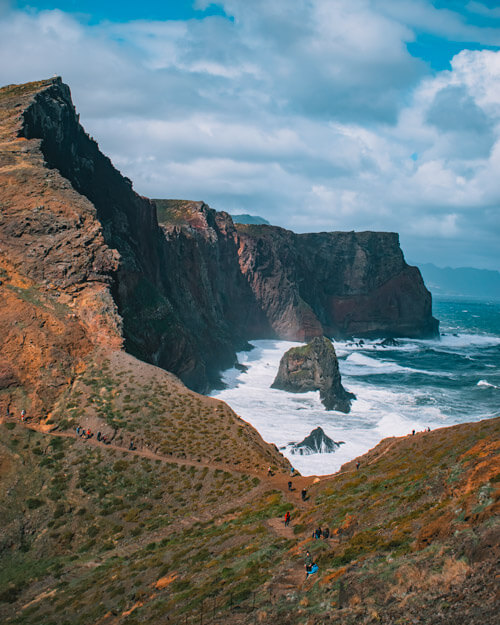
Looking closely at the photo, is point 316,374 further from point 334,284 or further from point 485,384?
point 334,284

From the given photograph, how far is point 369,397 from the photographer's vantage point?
73.4 metres

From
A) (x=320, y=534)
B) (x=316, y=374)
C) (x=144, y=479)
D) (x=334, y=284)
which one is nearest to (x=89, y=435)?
(x=144, y=479)

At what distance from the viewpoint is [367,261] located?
477 ft

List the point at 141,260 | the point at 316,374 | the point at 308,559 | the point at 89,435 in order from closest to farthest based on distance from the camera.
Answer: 1. the point at 308,559
2. the point at 89,435
3. the point at 141,260
4. the point at 316,374

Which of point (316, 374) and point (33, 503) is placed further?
point (316, 374)

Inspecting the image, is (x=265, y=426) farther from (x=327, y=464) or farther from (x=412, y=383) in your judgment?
(x=412, y=383)

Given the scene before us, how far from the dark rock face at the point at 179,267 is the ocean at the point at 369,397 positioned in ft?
26.1

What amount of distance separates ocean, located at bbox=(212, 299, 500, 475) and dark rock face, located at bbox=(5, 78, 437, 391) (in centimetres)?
795

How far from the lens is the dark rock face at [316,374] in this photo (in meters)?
68.8

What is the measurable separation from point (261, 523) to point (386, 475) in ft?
23.2

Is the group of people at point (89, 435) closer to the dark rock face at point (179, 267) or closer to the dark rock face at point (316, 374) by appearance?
the dark rock face at point (179, 267)

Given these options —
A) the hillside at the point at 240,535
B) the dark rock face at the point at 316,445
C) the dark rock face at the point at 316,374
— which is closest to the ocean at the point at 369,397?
the dark rock face at the point at 316,445

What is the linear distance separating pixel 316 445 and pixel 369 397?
26294mm

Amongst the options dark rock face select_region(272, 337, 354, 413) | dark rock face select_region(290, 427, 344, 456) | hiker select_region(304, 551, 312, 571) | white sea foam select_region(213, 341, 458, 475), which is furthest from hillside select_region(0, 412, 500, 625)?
dark rock face select_region(272, 337, 354, 413)
